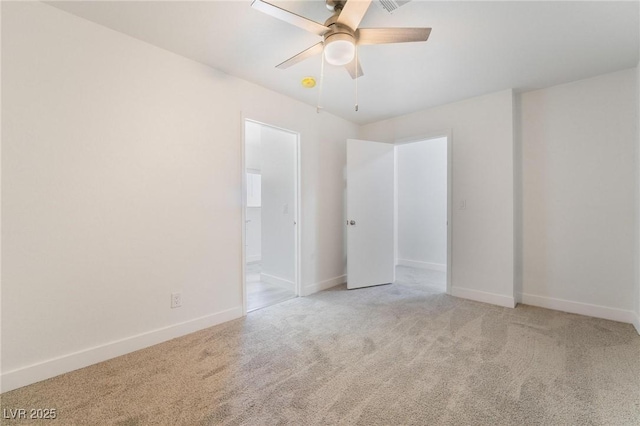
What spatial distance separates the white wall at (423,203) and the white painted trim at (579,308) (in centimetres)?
182

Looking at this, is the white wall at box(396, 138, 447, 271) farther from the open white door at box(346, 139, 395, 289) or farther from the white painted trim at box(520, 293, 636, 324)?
the white painted trim at box(520, 293, 636, 324)

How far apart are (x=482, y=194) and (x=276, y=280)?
2889mm

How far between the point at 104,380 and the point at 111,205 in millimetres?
1180

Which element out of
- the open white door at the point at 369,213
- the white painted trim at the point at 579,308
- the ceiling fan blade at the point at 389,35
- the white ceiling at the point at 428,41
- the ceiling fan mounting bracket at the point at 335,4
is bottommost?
the white painted trim at the point at 579,308

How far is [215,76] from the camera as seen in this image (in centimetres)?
255

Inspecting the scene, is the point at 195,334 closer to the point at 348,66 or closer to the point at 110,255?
the point at 110,255

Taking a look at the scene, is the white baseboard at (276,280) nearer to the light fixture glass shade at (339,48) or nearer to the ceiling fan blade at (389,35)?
the light fixture glass shade at (339,48)

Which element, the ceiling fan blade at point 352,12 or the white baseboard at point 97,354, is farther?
the white baseboard at point 97,354

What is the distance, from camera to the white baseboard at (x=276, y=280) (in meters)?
3.65

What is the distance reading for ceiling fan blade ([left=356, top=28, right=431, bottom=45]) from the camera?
1503 mm

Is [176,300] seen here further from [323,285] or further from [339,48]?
[339,48]

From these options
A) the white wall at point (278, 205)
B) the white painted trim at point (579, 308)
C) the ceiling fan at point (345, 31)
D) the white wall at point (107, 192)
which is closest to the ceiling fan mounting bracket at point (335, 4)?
→ the ceiling fan at point (345, 31)

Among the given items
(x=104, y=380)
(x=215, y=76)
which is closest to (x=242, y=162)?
(x=215, y=76)

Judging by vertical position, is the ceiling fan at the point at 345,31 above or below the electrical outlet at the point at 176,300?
above
